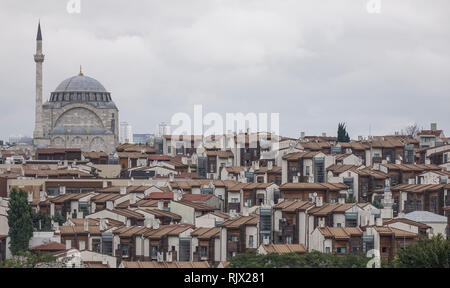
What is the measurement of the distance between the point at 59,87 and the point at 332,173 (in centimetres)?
8554

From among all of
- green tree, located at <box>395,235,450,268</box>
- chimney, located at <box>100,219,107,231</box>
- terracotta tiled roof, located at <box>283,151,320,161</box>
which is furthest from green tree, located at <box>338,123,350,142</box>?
green tree, located at <box>395,235,450,268</box>

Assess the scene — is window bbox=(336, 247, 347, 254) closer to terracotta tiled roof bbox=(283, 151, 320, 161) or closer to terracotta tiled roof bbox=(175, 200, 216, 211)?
terracotta tiled roof bbox=(175, 200, 216, 211)

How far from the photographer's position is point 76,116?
144 meters

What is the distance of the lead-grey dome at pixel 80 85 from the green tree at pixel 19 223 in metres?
86.6

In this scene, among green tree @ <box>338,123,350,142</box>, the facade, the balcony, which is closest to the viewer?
the balcony

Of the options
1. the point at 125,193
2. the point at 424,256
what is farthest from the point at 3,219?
the point at 424,256

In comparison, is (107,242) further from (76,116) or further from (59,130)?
(76,116)

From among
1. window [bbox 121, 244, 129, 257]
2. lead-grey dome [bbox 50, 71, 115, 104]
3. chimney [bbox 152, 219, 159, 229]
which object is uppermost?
lead-grey dome [bbox 50, 71, 115, 104]

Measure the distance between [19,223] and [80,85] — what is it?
9131 centimetres

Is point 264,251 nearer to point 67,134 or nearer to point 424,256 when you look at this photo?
point 424,256

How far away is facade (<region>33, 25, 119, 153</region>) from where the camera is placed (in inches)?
5468

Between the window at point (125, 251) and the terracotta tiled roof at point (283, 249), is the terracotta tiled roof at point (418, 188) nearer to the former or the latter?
the window at point (125, 251)

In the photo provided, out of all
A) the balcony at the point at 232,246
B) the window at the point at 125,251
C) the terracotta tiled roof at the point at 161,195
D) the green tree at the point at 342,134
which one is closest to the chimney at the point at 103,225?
the window at the point at 125,251

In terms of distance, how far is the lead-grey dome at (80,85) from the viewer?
147 meters
